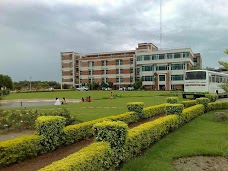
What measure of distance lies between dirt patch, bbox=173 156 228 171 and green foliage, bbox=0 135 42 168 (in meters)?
4.16

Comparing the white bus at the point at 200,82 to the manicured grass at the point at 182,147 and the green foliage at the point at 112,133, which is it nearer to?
the manicured grass at the point at 182,147

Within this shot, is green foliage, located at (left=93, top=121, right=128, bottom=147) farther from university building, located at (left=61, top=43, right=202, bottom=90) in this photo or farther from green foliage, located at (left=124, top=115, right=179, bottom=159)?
university building, located at (left=61, top=43, right=202, bottom=90)

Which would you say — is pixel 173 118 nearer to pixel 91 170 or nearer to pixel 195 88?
pixel 91 170

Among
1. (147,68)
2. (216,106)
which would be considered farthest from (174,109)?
(147,68)

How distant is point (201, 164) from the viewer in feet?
21.6

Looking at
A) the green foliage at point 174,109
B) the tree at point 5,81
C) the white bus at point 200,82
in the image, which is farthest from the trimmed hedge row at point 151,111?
the tree at point 5,81

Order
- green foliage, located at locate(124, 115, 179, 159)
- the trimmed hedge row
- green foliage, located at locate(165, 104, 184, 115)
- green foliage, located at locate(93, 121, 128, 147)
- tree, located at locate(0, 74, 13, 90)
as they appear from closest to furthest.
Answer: green foliage, located at locate(93, 121, 128, 147)
green foliage, located at locate(124, 115, 179, 159)
green foliage, located at locate(165, 104, 184, 115)
the trimmed hedge row
tree, located at locate(0, 74, 13, 90)

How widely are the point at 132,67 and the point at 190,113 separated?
67418 millimetres

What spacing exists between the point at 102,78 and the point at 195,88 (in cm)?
6015

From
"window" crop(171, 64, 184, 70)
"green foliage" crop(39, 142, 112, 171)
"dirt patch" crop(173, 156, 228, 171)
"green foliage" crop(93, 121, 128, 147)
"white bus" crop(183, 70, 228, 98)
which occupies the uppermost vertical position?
"window" crop(171, 64, 184, 70)

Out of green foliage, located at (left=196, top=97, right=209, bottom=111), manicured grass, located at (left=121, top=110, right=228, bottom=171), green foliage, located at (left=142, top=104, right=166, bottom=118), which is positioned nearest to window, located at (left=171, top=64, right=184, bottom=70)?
green foliage, located at (left=196, top=97, right=209, bottom=111)

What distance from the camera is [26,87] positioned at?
8844cm

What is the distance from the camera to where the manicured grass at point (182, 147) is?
621cm

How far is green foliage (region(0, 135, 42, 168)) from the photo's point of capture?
6297mm
